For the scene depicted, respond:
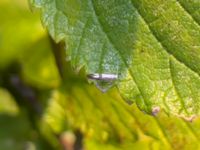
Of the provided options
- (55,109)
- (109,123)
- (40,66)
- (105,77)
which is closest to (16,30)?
(40,66)

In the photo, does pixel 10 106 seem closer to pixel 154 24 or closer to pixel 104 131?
pixel 104 131

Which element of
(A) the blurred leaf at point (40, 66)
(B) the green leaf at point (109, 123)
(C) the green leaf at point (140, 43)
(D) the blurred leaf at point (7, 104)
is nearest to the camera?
(C) the green leaf at point (140, 43)

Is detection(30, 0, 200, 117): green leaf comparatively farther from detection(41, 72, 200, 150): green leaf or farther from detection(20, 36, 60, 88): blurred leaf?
detection(20, 36, 60, 88): blurred leaf

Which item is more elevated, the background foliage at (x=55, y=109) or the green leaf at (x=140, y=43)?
the green leaf at (x=140, y=43)

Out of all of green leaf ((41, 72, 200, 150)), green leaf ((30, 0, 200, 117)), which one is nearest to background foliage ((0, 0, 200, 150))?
green leaf ((41, 72, 200, 150))

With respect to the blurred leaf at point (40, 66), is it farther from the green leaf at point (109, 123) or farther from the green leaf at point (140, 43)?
the green leaf at point (140, 43)

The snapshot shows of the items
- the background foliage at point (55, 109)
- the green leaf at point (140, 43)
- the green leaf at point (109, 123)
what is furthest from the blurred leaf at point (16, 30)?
the green leaf at point (140, 43)

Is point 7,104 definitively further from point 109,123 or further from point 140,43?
point 140,43
